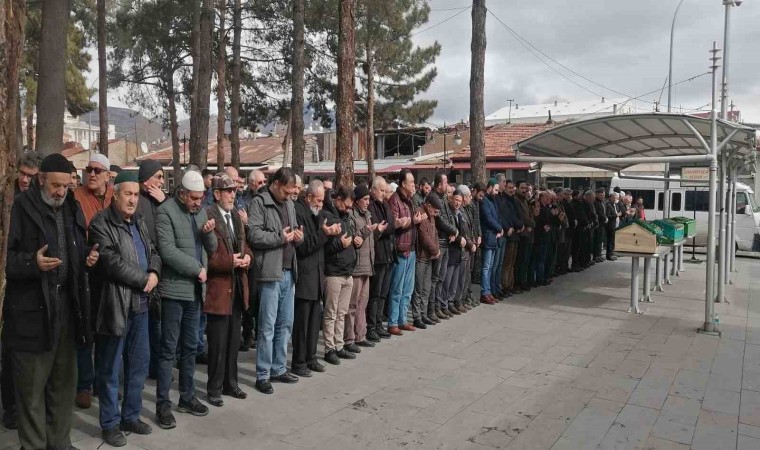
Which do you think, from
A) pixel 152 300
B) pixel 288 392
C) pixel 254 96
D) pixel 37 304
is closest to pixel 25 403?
pixel 37 304

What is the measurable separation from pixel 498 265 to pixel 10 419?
24.0 ft

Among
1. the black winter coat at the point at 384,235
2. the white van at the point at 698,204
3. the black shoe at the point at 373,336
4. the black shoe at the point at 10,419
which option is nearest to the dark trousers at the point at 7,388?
the black shoe at the point at 10,419

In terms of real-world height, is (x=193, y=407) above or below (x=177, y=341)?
below

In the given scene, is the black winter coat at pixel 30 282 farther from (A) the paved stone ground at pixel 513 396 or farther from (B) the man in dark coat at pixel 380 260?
(B) the man in dark coat at pixel 380 260

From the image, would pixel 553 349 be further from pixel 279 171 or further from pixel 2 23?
pixel 2 23

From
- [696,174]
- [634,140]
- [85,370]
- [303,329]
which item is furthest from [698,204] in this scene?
[85,370]

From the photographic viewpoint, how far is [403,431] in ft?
14.7

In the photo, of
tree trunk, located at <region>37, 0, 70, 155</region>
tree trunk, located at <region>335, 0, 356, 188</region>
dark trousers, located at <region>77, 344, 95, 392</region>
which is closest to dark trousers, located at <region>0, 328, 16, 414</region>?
dark trousers, located at <region>77, 344, 95, 392</region>

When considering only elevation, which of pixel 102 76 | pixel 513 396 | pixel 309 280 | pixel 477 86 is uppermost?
pixel 102 76

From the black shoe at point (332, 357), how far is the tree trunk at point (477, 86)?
27.2 feet

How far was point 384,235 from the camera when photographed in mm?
7074

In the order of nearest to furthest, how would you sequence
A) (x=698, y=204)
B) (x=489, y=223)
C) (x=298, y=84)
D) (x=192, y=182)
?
1. (x=192, y=182)
2. (x=489, y=223)
3. (x=298, y=84)
4. (x=698, y=204)

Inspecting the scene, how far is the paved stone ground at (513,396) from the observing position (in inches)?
172

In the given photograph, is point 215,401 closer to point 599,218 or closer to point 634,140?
point 634,140
